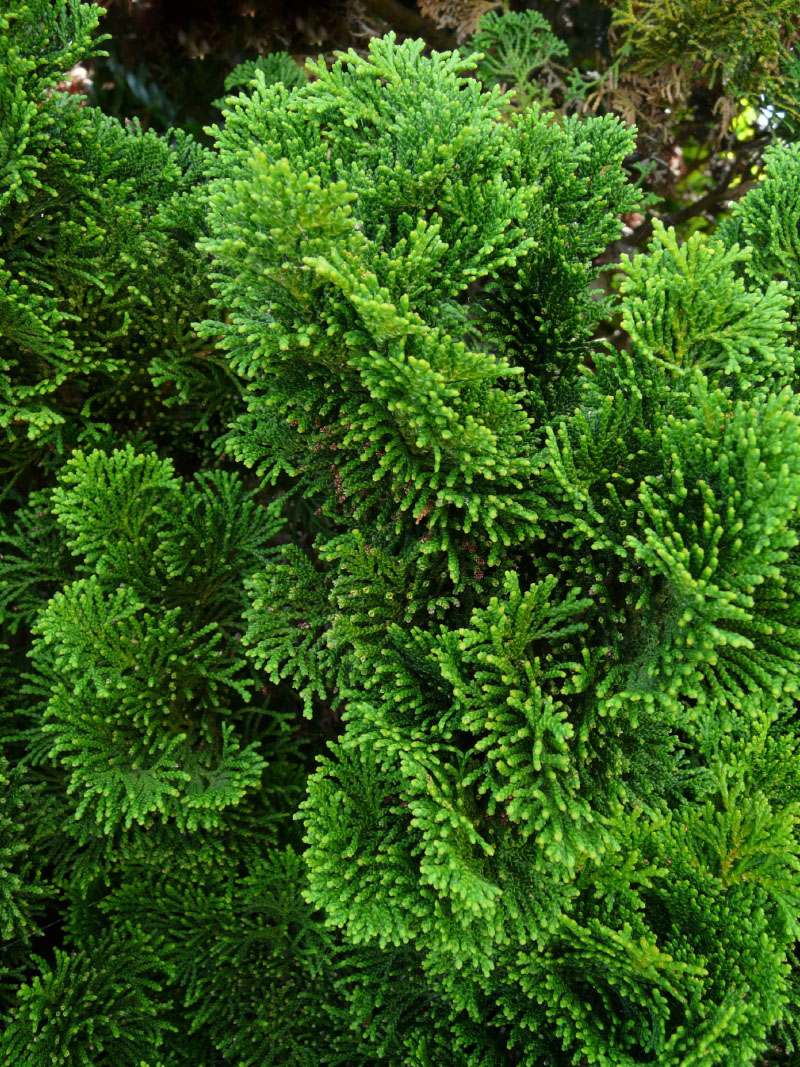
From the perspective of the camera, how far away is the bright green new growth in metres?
1.11

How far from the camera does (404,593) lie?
141cm

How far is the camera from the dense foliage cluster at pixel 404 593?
3.80 feet

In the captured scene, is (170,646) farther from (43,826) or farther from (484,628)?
(484,628)

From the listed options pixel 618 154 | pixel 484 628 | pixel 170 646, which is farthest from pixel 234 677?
pixel 618 154

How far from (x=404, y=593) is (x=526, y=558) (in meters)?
0.25

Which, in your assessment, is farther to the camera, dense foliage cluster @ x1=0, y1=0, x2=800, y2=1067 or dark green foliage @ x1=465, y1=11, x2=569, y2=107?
dark green foliage @ x1=465, y1=11, x2=569, y2=107

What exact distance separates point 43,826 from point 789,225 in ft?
6.66

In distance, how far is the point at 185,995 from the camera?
5.75ft

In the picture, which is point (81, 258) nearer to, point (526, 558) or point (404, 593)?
point (404, 593)

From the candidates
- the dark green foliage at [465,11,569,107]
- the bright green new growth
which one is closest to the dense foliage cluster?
the bright green new growth

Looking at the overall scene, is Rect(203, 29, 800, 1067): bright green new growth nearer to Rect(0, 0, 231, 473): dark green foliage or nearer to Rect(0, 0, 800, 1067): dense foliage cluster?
Rect(0, 0, 800, 1067): dense foliage cluster

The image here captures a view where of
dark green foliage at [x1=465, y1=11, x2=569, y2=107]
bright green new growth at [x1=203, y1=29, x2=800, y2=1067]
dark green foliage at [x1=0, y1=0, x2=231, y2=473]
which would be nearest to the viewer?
bright green new growth at [x1=203, y1=29, x2=800, y2=1067]

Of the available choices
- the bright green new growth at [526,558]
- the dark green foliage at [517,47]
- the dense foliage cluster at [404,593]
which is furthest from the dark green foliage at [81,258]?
the dark green foliage at [517,47]

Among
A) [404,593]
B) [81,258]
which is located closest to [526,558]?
[404,593]
